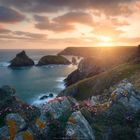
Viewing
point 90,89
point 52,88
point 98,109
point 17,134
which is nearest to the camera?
point 17,134

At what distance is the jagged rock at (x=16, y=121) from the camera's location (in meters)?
16.0

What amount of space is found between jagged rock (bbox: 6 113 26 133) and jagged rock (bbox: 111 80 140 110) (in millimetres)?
7260

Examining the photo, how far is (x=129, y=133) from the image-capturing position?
58.1 ft

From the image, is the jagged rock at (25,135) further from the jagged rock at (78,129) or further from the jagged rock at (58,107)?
the jagged rock at (78,129)

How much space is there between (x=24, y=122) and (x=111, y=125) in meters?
5.84

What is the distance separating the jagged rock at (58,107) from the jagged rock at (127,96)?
3.65 meters

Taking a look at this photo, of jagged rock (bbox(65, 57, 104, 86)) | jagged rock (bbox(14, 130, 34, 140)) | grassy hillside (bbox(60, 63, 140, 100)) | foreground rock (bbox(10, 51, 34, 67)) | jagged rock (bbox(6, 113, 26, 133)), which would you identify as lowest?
foreground rock (bbox(10, 51, 34, 67))

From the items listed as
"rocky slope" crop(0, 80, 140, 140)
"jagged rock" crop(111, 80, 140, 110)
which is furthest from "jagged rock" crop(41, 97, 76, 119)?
"jagged rock" crop(111, 80, 140, 110)

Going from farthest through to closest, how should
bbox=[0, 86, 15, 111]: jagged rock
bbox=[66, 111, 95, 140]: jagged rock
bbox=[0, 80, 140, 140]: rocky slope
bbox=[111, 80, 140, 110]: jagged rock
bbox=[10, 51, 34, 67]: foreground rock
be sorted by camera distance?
bbox=[10, 51, 34, 67]: foreground rock → bbox=[111, 80, 140, 110]: jagged rock → bbox=[0, 86, 15, 111]: jagged rock → bbox=[0, 80, 140, 140]: rocky slope → bbox=[66, 111, 95, 140]: jagged rock

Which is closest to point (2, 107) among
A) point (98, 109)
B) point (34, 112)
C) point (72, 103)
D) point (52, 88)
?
point (34, 112)

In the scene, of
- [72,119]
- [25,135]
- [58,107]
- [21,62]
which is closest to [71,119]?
[72,119]

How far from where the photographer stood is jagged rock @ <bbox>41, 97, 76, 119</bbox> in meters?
17.4

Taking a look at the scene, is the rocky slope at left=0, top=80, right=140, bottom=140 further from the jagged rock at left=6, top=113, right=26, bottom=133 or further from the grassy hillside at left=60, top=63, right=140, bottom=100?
the grassy hillside at left=60, top=63, right=140, bottom=100

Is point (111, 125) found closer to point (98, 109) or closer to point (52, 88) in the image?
point (98, 109)
